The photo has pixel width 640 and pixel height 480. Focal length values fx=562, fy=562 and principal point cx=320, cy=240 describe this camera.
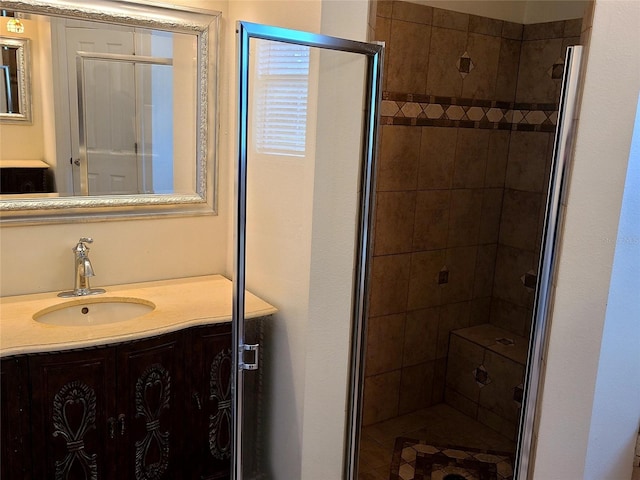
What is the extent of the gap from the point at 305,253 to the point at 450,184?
1.21 metres

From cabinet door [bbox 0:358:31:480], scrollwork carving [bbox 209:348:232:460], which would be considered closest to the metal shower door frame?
scrollwork carving [bbox 209:348:232:460]

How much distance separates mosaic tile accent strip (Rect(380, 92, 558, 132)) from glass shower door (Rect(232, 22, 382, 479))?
2.59ft

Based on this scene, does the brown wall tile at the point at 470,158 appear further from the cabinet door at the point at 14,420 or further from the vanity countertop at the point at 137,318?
the cabinet door at the point at 14,420

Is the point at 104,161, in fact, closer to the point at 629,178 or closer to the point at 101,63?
the point at 101,63

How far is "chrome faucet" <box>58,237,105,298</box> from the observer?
2.03 m

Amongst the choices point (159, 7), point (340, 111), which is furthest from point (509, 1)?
point (159, 7)

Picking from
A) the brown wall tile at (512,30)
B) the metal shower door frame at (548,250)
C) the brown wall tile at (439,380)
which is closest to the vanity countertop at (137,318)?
the metal shower door frame at (548,250)

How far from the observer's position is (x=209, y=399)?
2.01 m

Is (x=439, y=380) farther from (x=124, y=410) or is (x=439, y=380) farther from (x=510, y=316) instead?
(x=124, y=410)

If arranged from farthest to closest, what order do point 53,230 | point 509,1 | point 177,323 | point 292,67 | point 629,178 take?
point 509,1, point 53,230, point 177,323, point 292,67, point 629,178

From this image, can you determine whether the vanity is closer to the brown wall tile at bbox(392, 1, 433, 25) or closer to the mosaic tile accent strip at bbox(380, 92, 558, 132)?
the mosaic tile accent strip at bbox(380, 92, 558, 132)

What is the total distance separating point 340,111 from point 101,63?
90 centimetres

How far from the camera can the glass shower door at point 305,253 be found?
169cm

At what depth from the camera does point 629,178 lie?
1464 mm
